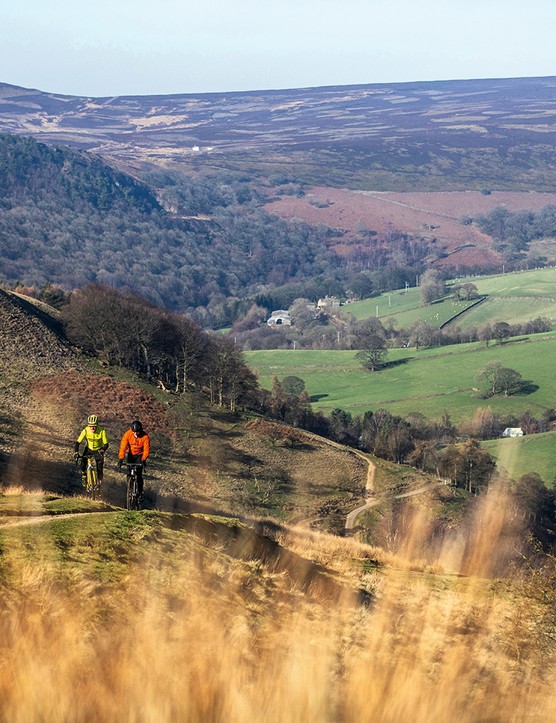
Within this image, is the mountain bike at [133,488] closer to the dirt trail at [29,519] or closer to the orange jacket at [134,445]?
the orange jacket at [134,445]

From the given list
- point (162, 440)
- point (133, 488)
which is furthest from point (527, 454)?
point (133, 488)

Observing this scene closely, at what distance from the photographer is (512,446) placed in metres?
67.3

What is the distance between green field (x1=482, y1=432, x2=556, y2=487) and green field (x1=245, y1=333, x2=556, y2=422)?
11.5 m

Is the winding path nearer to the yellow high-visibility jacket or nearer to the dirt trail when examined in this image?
the yellow high-visibility jacket

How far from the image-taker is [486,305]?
14425 cm

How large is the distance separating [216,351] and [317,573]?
46.3 metres

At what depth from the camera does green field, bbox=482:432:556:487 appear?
203 feet

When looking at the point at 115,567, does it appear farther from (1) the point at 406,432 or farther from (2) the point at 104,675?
(1) the point at 406,432

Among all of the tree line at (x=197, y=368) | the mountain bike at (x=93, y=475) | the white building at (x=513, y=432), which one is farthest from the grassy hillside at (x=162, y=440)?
the white building at (x=513, y=432)

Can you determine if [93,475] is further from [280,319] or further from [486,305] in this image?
[280,319]

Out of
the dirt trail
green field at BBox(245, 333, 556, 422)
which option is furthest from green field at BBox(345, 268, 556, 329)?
the dirt trail

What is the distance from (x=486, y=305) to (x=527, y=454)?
8044 centimetres

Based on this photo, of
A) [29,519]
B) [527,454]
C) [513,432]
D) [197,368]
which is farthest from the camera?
[513,432]

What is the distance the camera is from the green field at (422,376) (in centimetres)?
8625
